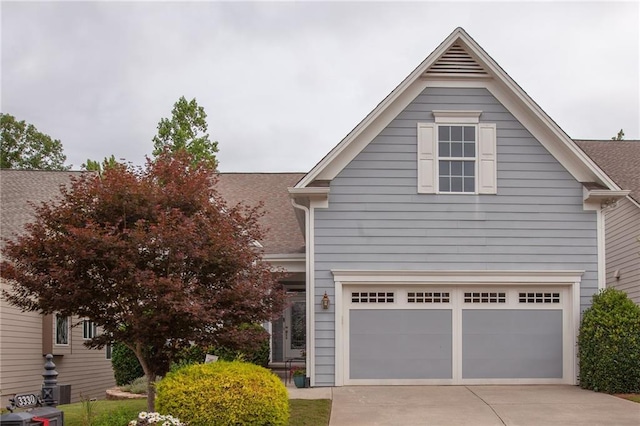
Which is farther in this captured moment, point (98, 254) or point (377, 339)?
point (377, 339)

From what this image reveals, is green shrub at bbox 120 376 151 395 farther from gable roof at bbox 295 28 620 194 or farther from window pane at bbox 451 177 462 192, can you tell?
window pane at bbox 451 177 462 192

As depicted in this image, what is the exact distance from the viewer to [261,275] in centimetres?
1267

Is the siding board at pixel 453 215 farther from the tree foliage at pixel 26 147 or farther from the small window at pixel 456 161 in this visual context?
the tree foliage at pixel 26 147

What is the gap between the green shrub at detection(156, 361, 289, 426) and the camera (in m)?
10.7

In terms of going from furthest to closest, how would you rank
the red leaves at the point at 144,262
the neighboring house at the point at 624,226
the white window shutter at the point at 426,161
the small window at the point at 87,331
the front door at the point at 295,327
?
the small window at the point at 87,331
the front door at the point at 295,327
the neighboring house at the point at 624,226
the white window shutter at the point at 426,161
the red leaves at the point at 144,262

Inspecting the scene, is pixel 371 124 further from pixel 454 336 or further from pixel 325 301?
pixel 454 336

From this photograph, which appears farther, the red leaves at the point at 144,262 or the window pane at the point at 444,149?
the window pane at the point at 444,149

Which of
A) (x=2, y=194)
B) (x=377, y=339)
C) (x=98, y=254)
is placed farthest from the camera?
(x=2, y=194)

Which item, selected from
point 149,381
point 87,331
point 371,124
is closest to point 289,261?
point 371,124

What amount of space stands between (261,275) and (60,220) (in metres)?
3.20

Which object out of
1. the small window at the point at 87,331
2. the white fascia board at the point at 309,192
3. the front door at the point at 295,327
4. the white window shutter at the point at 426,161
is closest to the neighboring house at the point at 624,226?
the white window shutter at the point at 426,161

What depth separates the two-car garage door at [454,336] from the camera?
1590 centimetres

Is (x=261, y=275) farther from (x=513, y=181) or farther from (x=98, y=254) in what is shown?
(x=513, y=181)

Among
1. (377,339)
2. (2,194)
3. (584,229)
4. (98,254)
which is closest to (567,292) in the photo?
(584,229)
